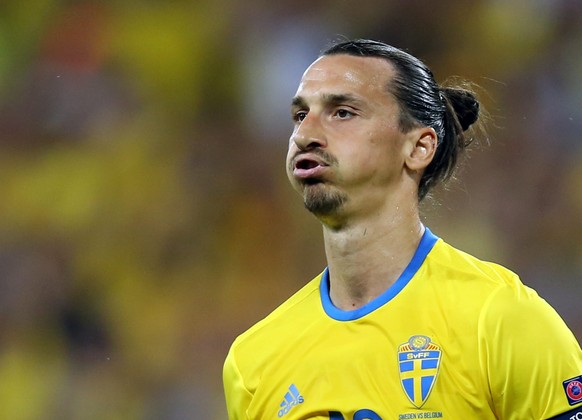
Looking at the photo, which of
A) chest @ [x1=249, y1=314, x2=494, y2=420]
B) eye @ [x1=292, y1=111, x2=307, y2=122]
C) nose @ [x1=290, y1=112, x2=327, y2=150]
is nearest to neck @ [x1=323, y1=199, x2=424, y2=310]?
chest @ [x1=249, y1=314, x2=494, y2=420]

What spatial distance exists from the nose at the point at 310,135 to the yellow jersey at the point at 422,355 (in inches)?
15.9

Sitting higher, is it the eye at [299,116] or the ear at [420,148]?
the eye at [299,116]

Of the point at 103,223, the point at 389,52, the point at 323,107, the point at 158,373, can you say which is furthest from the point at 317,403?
the point at 103,223

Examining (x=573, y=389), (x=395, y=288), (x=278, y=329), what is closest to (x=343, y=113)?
(x=395, y=288)

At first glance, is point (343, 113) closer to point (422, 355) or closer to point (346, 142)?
point (346, 142)

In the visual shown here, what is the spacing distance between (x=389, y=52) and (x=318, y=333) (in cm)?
84

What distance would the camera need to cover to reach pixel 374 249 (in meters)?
2.65

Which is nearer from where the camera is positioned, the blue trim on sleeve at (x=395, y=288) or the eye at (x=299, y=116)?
the blue trim on sleeve at (x=395, y=288)

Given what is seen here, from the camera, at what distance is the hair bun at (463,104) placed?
298 centimetres

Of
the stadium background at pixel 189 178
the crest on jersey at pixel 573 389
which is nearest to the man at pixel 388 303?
the crest on jersey at pixel 573 389

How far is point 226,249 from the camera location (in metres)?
5.15

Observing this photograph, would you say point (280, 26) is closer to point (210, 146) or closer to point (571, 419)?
point (210, 146)

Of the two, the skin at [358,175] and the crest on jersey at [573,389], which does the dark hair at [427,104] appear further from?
the crest on jersey at [573,389]

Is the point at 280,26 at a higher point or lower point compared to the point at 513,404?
higher
